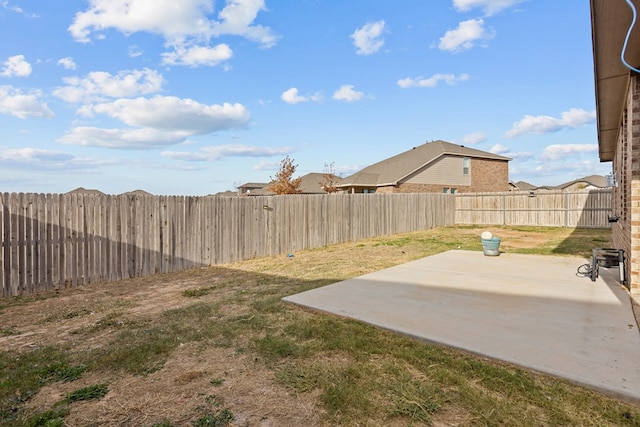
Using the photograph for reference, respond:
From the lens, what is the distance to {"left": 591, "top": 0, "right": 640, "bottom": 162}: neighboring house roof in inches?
143

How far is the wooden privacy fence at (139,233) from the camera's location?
6023 millimetres

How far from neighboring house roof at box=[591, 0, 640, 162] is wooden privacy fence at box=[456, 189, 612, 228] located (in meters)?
11.9

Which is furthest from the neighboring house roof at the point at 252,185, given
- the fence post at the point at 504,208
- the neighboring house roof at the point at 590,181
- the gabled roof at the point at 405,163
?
the neighboring house roof at the point at 590,181

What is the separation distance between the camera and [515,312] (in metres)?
4.21

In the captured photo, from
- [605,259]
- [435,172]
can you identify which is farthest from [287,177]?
[605,259]

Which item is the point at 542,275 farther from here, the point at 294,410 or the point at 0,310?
the point at 0,310

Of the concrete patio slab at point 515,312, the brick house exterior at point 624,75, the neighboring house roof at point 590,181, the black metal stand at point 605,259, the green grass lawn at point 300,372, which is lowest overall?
the green grass lawn at point 300,372

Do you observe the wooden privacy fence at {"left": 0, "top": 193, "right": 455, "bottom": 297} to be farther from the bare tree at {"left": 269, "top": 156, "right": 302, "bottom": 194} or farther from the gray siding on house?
the bare tree at {"left": 269, "top": 156, "right": 302, "bottom": 194}

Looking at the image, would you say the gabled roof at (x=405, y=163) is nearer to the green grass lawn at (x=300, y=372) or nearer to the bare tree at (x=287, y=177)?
the bare tree at (x=287, y=177)

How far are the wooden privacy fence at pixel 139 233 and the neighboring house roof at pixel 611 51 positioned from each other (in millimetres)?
8027

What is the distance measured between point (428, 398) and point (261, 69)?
16238 mm

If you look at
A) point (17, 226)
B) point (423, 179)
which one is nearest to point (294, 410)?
point (17, 226)

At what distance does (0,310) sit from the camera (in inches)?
202

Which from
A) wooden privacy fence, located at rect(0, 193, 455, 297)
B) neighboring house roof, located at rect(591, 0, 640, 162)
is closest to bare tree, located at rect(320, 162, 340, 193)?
wooden privacy fence, located at rect(0, 193, 455, 297)
